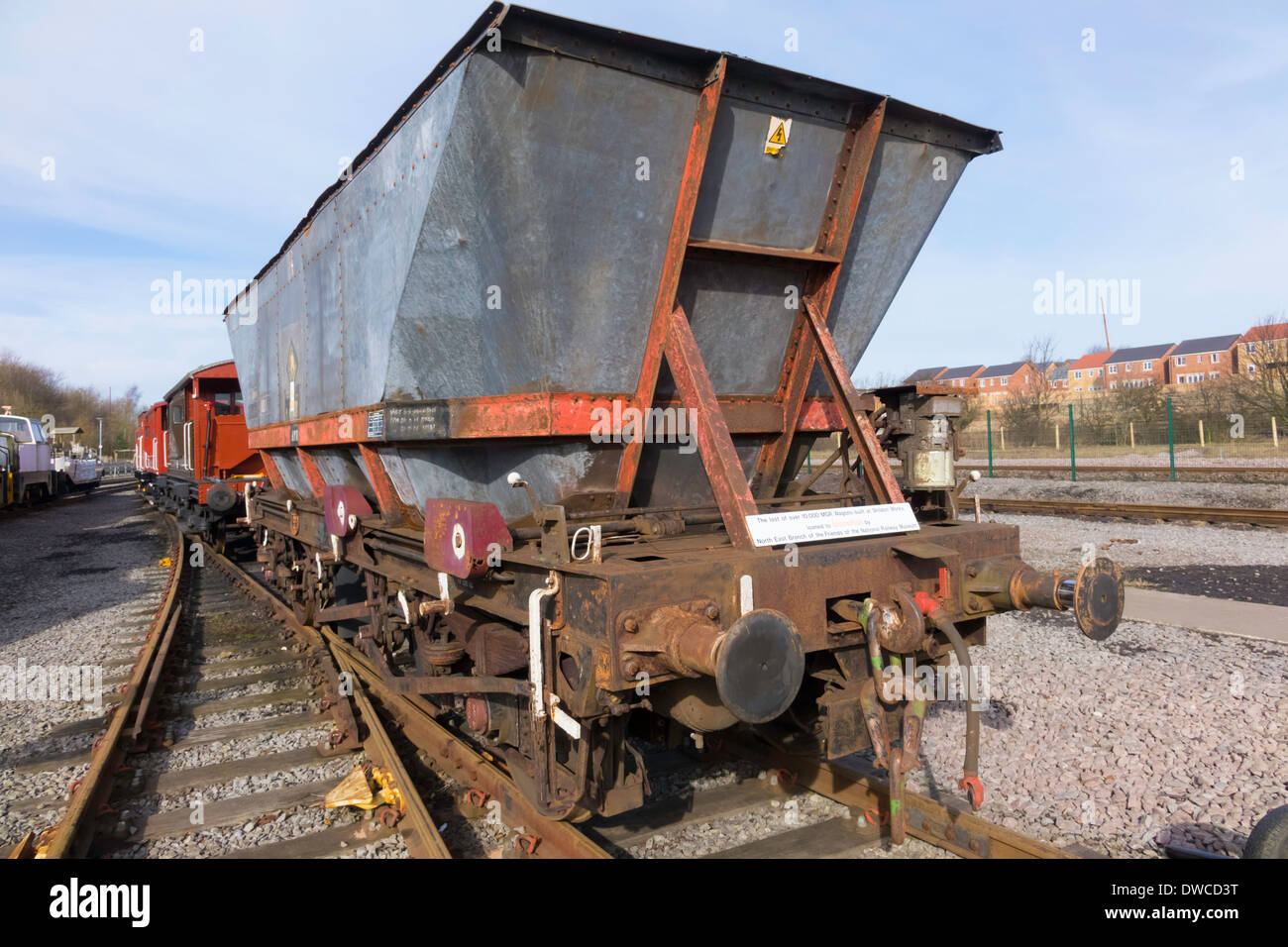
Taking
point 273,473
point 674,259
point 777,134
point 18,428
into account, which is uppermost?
point 18,428

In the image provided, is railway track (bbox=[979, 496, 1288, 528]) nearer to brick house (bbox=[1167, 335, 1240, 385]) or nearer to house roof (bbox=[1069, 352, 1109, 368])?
brick house (bbox=[1167, 335, 1240, 385])

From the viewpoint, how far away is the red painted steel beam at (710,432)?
2896 mm

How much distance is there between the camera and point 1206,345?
216 ft

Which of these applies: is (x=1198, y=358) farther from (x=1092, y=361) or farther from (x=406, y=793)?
(x=406, y=793)

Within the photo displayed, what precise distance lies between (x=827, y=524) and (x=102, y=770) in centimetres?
402

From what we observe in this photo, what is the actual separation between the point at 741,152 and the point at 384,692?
13.6 feet

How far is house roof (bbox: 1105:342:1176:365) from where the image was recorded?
6962 cm

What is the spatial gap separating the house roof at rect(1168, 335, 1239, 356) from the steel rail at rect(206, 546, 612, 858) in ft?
253

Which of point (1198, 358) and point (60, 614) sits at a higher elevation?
point (1198, 358)

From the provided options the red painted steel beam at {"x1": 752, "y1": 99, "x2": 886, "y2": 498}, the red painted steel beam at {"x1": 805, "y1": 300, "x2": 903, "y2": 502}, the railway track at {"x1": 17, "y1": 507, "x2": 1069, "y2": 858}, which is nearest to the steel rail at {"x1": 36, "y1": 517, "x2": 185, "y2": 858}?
the railway track at {"x1": 17, "y1": 507, "x2": 1069, "y2": 858}

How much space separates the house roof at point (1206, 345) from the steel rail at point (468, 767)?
253ft

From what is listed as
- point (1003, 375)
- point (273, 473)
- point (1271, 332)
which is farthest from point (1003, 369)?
point (273, 473)

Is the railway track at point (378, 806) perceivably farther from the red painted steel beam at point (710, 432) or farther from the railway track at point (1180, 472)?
the railway track at point (1180, 472)

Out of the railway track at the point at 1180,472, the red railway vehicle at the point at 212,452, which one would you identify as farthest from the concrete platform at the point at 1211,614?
Result: the red railway vehicle at the point at 212,452
